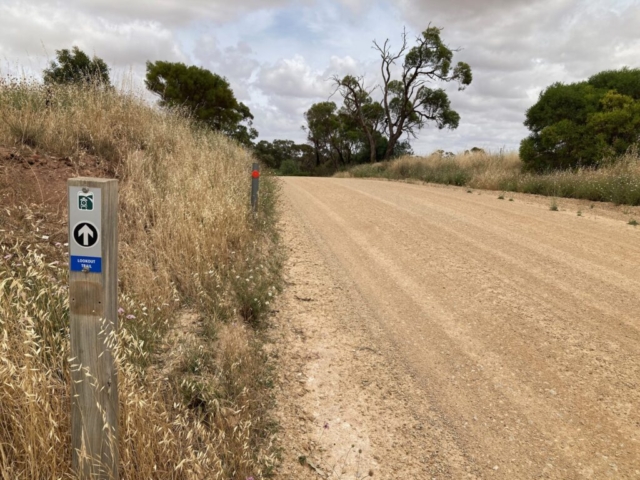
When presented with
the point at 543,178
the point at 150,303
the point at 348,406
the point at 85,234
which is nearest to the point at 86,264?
the point at 85,234

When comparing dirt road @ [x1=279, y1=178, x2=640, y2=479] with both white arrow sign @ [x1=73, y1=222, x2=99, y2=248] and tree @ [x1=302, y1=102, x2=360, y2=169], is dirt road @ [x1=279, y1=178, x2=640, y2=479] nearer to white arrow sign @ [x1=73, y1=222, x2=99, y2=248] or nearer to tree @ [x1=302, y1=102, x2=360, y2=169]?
white arrow sign @ [x1=73, y1=222, x2=99, y2=248]

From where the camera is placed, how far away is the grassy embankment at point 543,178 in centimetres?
1100

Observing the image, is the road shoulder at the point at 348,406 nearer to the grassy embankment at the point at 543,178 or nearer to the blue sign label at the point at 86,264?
the blue sign label at the point at 86,264

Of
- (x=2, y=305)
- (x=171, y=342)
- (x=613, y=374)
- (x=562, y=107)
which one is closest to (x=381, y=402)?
(x=171, y=342)

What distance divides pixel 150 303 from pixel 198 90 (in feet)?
80.8

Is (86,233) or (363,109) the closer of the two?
(86,233)

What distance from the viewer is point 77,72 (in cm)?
1451

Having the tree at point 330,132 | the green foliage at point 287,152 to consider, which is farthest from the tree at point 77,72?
the green foliage at point 287,152

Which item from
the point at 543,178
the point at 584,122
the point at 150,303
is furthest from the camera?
the point at 584,122

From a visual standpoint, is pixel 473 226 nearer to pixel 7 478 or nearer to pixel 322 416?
pixel 322 416

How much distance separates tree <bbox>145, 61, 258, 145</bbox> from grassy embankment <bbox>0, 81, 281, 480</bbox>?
52.0 feet

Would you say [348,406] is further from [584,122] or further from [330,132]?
[330,132]

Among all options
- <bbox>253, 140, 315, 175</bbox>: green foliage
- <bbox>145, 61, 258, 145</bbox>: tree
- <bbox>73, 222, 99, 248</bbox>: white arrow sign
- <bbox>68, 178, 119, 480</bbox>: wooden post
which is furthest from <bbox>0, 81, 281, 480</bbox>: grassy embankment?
<bbox>253, 140, 315, 175</bbox>: green foliage

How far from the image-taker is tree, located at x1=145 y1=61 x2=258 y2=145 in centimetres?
2350
